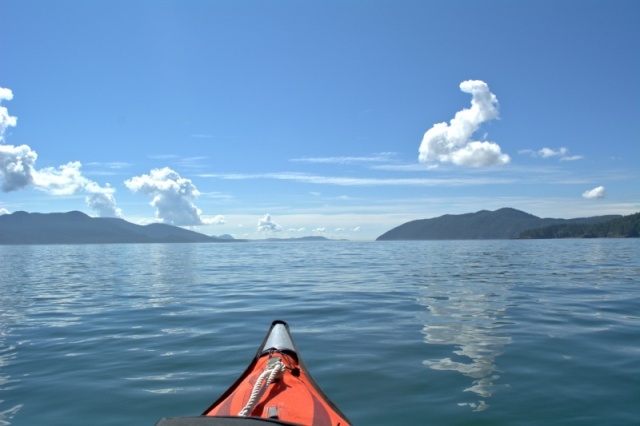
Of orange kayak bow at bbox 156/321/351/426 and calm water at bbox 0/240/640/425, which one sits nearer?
orange kayak bow at bbox 156/321/351/426

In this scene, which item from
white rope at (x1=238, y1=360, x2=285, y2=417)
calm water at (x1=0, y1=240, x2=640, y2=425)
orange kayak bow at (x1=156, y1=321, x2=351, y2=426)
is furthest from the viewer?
calm water at (x1=0, y1=240, x2=640, y2=425)

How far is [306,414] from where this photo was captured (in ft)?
17.0

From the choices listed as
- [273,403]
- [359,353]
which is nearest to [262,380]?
[273,403]

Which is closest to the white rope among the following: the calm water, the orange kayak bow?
the orange kayak bow

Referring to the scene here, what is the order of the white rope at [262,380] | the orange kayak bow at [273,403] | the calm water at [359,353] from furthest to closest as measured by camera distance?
the calm water at [359,353] → the white rope at [262,380] → the orange kayak bow at [273,403]

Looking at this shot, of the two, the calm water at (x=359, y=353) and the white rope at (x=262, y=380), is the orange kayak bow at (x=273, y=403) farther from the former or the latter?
the calm water at (x=359, y=353)

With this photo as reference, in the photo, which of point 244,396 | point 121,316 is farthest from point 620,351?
point 121,316

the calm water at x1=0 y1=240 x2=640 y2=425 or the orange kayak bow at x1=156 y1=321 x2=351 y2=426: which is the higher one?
the orange kayak bow at x1=156 y1=321 x2=351 y2=426

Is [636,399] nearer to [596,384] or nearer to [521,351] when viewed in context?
[596,384]

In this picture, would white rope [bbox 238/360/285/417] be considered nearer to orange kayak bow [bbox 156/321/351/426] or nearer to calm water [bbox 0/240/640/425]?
orange kayak bow [bbox 156/321/351/426]

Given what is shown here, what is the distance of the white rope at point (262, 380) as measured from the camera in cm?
495

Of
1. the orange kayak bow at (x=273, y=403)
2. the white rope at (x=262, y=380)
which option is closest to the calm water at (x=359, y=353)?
the orange kayak bow at (x=273, y=403)

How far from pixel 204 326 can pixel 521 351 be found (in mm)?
8379

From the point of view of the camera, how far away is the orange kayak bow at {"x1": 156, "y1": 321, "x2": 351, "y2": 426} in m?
4.23
